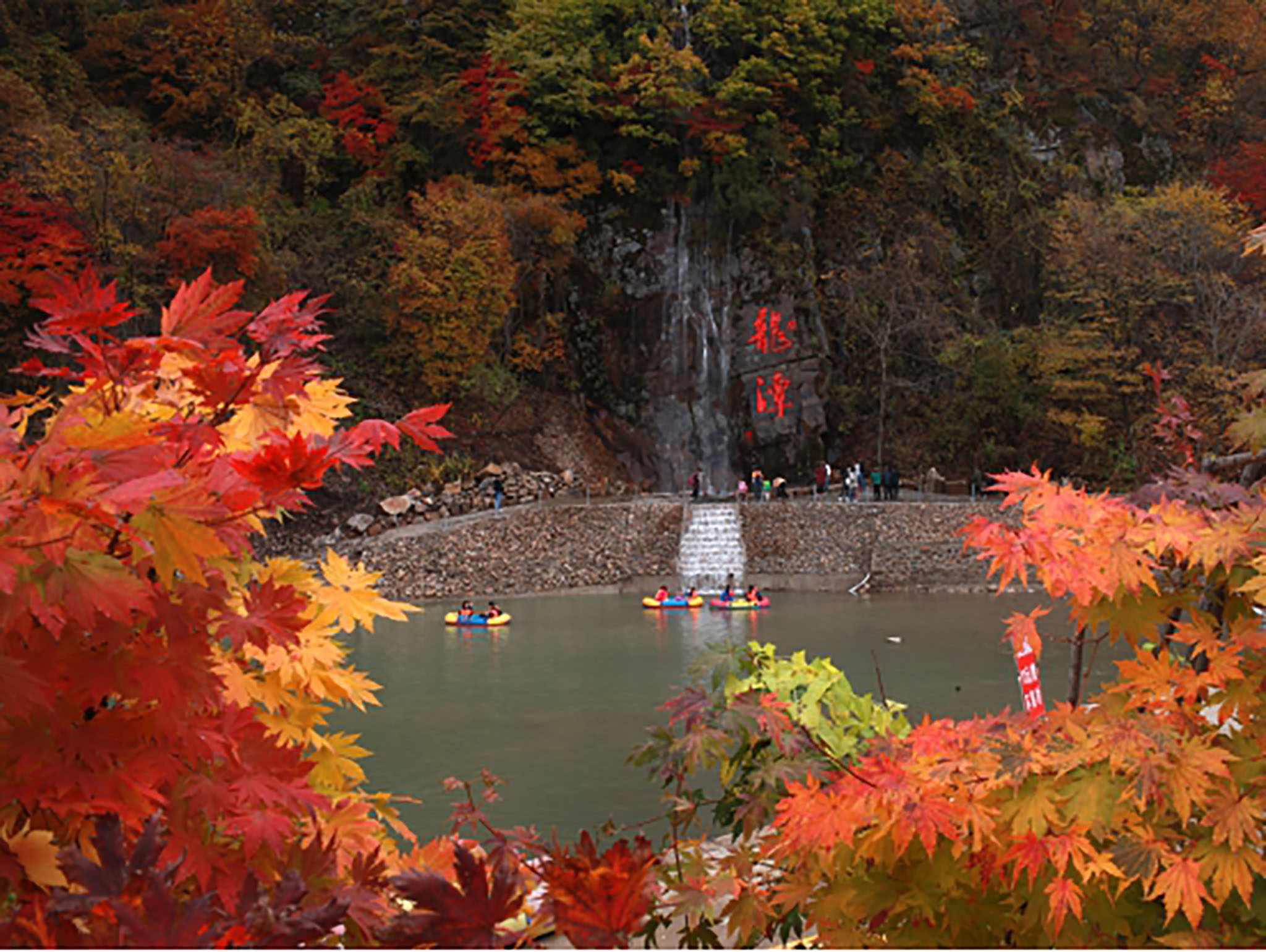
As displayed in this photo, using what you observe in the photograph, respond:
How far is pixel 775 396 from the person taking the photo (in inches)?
975

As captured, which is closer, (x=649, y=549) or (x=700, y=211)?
(x=649, y=549)

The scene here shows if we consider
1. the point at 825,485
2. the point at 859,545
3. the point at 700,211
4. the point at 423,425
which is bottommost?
the point at 859,545

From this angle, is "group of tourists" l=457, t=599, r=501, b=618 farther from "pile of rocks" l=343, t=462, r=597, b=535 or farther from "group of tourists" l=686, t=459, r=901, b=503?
"group of tourists" l=686, t=459, r=901, b=503

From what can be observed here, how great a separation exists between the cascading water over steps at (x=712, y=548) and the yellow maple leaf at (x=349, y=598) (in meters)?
16.7

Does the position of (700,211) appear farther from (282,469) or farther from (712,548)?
(282,469)

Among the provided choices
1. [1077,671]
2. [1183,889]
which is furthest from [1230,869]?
[1077,671]

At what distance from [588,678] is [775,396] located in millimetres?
14124

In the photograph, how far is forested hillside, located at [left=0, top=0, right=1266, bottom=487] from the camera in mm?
22641

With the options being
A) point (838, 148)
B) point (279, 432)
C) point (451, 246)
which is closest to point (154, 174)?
point (451, 246)

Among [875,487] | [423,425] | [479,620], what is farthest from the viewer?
[875,487]

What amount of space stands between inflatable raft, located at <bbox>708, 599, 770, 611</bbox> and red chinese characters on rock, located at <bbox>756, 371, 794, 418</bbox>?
9320mm

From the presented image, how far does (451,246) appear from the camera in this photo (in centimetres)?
2244

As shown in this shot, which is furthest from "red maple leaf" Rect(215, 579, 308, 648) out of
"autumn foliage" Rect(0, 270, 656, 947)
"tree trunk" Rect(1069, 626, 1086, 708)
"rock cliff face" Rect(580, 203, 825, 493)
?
"rock cliff face" Rect(580, 203, 825, 493)

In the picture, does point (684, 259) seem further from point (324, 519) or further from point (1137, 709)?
point (1137, 709)
